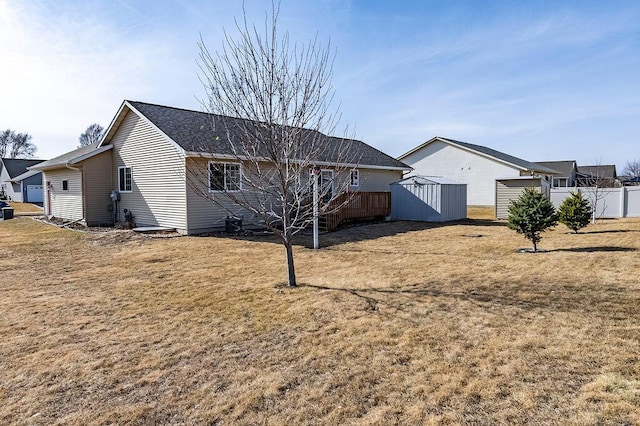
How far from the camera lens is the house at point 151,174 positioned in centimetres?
1336

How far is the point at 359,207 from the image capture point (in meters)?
16.8

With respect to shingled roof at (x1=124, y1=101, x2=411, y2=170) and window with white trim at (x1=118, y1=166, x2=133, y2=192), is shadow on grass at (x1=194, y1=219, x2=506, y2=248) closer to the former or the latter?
shingled roof at (x1=124, y1=101, x2=411, y2=170)

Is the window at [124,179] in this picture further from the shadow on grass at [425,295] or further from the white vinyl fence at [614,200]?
the white vinyl fence at [614,200]

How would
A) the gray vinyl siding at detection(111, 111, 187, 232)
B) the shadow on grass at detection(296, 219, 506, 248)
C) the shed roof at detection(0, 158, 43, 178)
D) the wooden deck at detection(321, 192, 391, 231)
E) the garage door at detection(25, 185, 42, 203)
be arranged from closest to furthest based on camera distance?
the shadow on grass at detection(296, 219, 506, 248) → the gray vinyl siding at detection(111, 111, 187, 232) → the wooden deck at detection(321, 192, 391, 231) → the garage door at detection(25, 185, 42, 203) → the shed roof at detection(0, 158, 43, 178)

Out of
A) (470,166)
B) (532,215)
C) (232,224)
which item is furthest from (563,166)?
(232,224)

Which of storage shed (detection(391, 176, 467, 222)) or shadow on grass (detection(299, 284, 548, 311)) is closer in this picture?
shadow on grass (detection(299, 284, 548, 311))

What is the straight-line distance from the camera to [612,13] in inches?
374

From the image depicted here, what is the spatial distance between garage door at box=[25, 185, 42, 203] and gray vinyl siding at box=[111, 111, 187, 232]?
28.8 meters

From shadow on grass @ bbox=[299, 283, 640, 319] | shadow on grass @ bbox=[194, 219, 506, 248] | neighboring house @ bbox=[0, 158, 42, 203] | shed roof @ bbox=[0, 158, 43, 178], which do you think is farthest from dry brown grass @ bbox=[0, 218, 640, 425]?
shed roof @ bbox=[0, 158, 43, 178]

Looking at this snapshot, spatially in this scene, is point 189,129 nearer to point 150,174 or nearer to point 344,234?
point 150,174

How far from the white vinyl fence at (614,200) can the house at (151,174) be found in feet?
33.4

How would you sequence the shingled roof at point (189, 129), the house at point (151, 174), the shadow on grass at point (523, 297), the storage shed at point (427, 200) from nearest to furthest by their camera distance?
1. the shadow on grass at point (523, 297)
2. the shingled roof at point (189, 129)
3. the house at point (151, 174)
4. the storage shed at point (427, 200)

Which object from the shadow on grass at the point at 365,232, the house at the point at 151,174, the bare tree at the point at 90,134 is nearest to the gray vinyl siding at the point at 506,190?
the shadow on grass at the point at 365,232

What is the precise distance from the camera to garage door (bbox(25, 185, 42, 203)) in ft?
127
